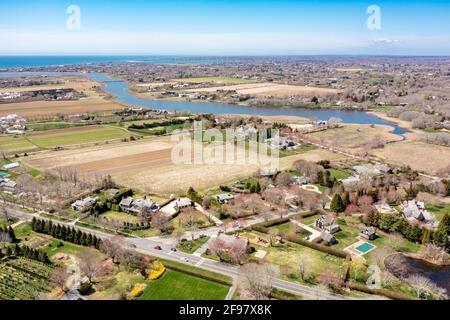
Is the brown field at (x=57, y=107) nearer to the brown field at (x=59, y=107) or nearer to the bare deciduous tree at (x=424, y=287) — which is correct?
the brown field at (x=59, y=107)

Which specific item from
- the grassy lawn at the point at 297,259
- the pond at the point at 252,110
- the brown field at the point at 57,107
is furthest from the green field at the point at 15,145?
the grassy lawn at the point at 297,259

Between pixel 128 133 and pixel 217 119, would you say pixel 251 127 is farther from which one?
pixel 128 133

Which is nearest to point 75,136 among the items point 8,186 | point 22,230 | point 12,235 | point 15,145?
point 15,145

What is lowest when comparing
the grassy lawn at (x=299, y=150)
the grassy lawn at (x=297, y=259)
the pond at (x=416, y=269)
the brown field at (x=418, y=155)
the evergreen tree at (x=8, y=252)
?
the pond at (x=416, y=269)

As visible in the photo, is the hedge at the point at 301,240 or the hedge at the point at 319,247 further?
the hedge at the point at 301,240

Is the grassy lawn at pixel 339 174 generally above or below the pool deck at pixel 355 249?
above

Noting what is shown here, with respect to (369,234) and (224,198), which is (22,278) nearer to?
(224,198)

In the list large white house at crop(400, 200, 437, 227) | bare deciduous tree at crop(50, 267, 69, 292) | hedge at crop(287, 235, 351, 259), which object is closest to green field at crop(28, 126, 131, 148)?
bare deciduous tree at crop(50, 267, 69, 292)
